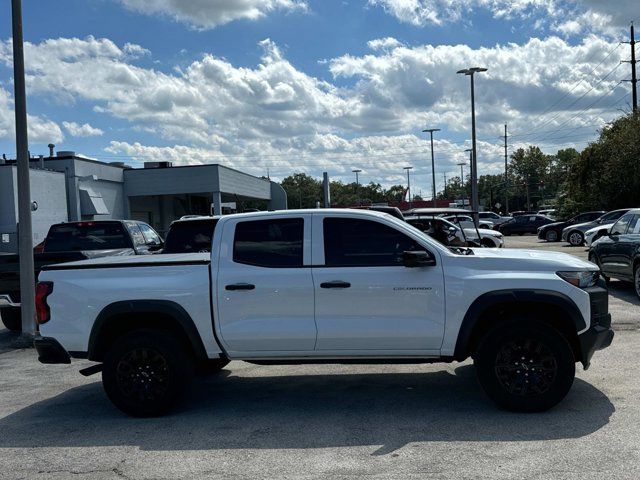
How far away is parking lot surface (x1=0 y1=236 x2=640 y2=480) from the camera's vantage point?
4.66 meters

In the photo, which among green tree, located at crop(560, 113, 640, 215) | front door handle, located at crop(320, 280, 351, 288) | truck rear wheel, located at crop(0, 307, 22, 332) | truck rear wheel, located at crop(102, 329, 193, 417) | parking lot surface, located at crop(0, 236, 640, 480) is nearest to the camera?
parking lot surface, located at crop(0, 236, 640, 480)

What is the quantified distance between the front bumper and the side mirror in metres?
1.42

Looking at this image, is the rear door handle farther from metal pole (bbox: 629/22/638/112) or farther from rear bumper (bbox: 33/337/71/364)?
metal pole (bbox: 629/22/638/112)

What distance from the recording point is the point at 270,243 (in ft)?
19.8

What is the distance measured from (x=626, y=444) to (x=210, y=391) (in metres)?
4.08

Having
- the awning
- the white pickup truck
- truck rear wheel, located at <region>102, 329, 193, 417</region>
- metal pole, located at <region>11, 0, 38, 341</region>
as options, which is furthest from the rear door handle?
the awning

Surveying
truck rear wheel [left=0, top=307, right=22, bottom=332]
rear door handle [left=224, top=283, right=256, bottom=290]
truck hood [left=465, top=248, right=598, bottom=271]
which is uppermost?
truck hood [left=465, top=248, right=598, bottom=271]

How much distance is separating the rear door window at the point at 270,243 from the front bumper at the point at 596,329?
8.53 ft

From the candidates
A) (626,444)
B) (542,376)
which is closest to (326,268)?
(542,376)

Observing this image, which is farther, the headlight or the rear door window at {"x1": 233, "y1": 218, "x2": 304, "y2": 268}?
the rear door window at {"x1": 233, "y1": 218, "x2": 304, "y2": 268}

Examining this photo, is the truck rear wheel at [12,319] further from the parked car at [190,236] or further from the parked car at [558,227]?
the parked car at [558,227]

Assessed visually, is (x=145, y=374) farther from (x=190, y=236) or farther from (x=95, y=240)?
(x=95, y=240)

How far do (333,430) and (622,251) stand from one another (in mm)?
9012

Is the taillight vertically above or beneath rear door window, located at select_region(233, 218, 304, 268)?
beneath
